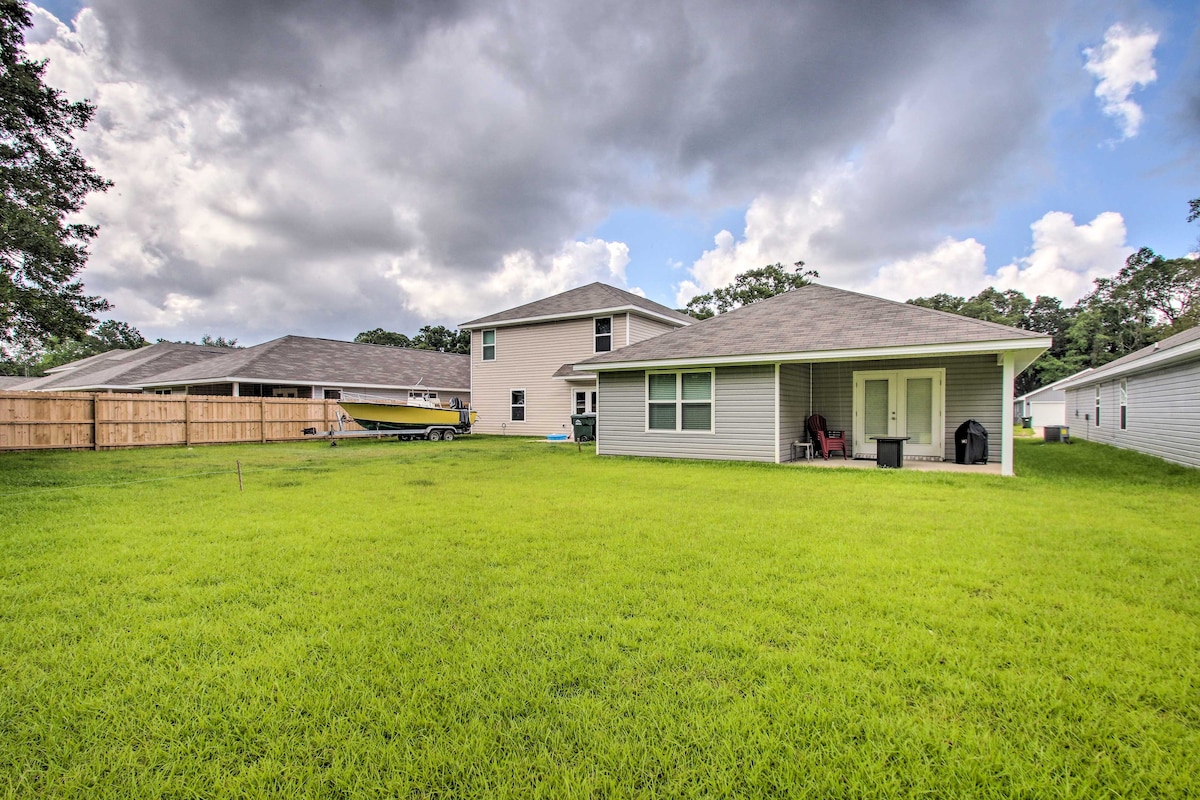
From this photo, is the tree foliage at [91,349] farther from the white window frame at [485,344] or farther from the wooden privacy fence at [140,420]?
the white window frame at [485,344]

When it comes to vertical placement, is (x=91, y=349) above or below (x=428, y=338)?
below

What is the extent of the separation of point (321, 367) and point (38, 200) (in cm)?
1263

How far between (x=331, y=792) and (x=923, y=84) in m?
16.5

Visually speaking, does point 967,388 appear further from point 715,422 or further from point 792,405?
point 715,422

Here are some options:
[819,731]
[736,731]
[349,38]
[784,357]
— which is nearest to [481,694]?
[736,731]

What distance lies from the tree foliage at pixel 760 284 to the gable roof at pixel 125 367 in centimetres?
3289

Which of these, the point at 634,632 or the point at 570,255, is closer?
the point at 634,632

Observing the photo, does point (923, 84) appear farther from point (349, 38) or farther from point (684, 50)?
point (349, 38)

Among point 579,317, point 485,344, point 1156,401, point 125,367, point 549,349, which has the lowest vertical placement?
point 1156,401

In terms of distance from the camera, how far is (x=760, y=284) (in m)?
35.5

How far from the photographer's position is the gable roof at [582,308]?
1917 centimetres

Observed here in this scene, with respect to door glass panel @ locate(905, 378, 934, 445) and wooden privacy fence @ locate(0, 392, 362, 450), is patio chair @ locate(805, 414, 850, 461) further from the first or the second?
wooden privacy fence @ locate(0, 392, 362, 450)

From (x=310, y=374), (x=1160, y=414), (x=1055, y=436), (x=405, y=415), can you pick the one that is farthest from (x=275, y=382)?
(x=1055, y=436)

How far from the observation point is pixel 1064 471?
33.2ft
